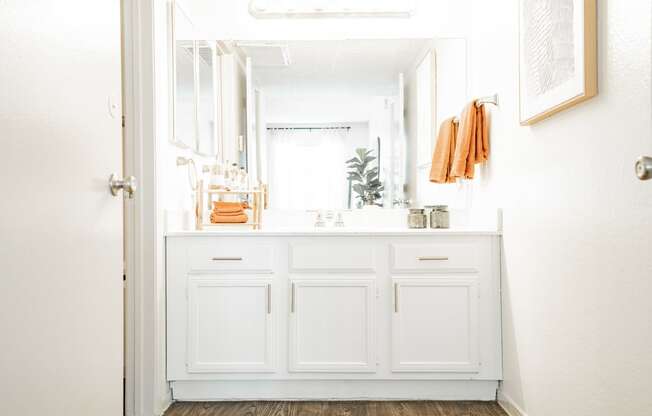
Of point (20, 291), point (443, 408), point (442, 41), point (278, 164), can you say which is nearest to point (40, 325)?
point (20, 291)

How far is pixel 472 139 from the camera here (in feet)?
8.29

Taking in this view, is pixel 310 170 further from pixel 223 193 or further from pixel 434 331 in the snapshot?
pixel 434 331

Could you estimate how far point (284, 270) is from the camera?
94.3 inches

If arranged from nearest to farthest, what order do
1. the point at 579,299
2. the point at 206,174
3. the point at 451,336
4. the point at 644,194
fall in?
the point at 644,194 → the point at 579,299 → the point at 451,336 → the point at 206,174

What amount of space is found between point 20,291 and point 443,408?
1896 mm

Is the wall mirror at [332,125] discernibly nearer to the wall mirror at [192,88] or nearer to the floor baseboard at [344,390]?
the wall mirror at [192,88]

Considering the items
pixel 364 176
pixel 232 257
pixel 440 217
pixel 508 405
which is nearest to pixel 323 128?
pixel 364 176

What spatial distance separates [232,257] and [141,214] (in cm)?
43

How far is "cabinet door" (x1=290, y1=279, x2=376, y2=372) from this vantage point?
237cm

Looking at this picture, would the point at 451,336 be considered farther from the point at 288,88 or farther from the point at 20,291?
the point at 20,291

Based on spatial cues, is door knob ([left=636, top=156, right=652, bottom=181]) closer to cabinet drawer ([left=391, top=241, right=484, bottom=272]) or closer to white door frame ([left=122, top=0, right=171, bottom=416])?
cabinet drawer ([left=391, top=241, right=484, bottom=272])

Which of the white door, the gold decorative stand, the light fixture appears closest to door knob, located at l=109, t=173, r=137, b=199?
the white door

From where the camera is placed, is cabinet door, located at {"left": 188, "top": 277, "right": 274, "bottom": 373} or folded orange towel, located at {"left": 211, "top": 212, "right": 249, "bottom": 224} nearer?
cabinet door, located at {"left": 188, "top": 277, "right": 274, "bottom": 373}

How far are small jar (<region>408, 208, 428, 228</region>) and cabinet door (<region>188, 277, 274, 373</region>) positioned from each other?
866 millimetres
